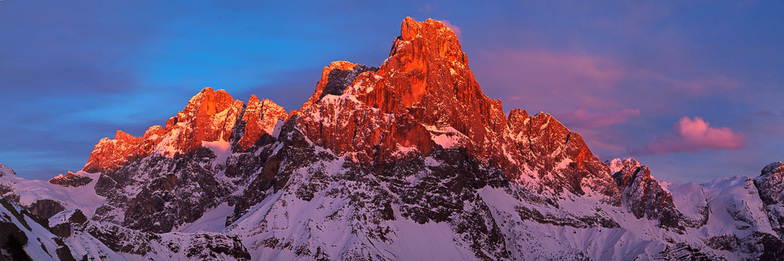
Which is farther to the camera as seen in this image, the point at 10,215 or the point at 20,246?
the point at 10,215

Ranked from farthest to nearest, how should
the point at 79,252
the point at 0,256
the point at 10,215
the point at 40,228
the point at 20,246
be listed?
1. the point at 79,252
2. the point at 40,228
3. the point at 10,215
4. the point at 20,246
5. the point at 0,256

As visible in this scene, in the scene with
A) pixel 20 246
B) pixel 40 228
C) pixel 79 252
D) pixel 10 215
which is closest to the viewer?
pixel 20 246

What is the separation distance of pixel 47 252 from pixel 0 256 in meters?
24.4

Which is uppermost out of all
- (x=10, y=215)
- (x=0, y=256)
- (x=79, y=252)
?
(x=79, y=252)

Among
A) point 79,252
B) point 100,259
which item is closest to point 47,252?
point 79,252

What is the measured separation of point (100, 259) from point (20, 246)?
103 m

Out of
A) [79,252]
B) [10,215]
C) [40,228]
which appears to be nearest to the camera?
[10,215]

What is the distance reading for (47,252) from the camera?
372 ft

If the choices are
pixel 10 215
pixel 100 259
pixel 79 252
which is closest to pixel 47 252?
pixel 10 215

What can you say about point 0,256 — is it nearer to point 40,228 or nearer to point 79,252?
point 40,228

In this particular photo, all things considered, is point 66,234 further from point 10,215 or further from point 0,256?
point 0,256

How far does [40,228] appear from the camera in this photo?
427 feet

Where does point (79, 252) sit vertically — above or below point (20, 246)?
above

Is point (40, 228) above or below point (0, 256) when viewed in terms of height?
above
